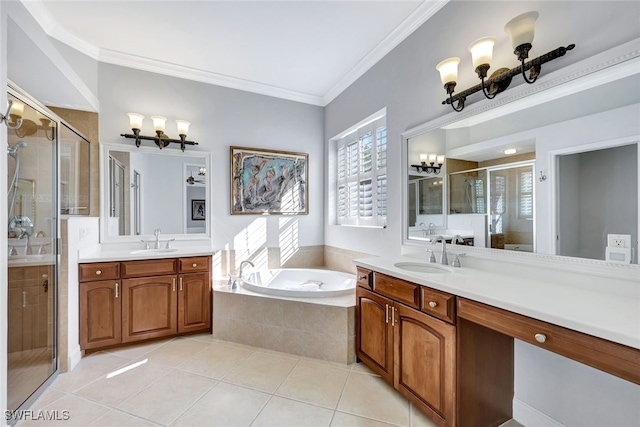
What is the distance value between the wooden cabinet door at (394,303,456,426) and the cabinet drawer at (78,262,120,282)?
241 centimetres

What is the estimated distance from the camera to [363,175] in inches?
126


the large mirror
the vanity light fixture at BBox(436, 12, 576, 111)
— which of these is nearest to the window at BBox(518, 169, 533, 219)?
the large mirror

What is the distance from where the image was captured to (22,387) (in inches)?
67.0

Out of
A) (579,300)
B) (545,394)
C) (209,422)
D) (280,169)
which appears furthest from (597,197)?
(280,169)

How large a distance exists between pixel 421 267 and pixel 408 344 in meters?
0.60

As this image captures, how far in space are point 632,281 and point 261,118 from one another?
3456 millimetres

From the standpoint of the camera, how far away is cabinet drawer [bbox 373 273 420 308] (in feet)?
5.32

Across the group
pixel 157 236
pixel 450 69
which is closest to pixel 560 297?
pixel 450 69

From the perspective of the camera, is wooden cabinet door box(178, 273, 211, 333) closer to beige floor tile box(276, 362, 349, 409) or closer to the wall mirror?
the wall mirror

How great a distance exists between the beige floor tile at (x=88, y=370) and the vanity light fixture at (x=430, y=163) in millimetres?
2926

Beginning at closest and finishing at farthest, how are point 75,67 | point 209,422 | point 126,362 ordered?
point 209,422, point 126,362, point 75,67

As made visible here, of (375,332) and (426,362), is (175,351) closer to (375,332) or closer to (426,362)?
(375,332)

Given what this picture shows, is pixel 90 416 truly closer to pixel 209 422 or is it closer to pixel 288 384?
pixel 209 422

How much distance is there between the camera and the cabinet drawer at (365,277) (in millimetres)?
2045
